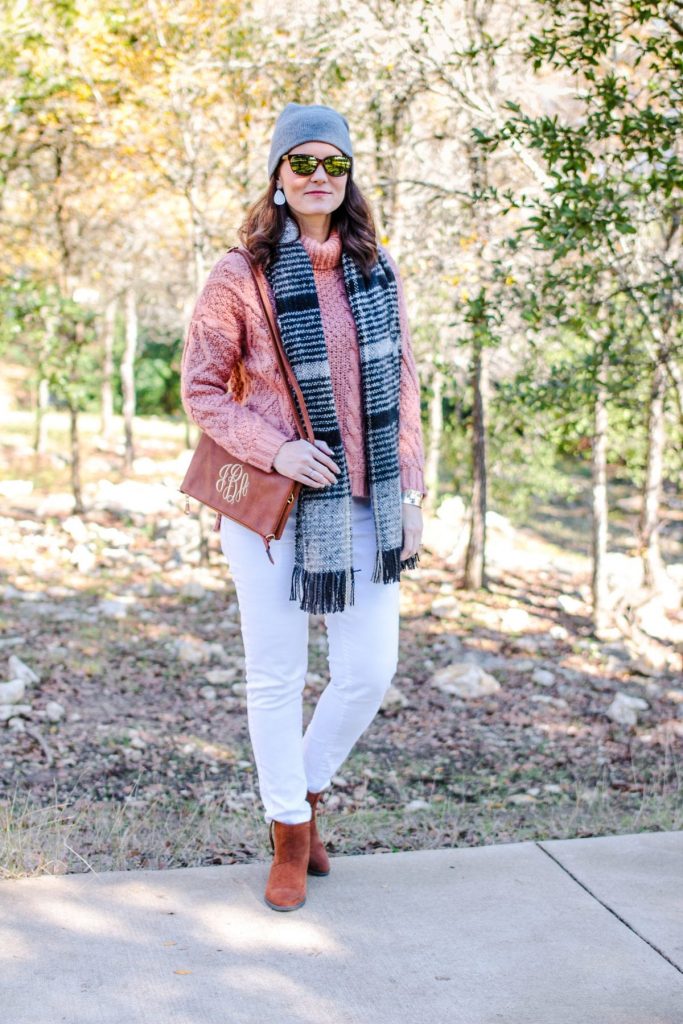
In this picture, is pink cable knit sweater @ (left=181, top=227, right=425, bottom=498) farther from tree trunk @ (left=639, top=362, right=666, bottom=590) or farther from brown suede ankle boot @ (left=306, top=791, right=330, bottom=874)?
tree trunk @ (left=639, top=362, right=666, bottom=590)

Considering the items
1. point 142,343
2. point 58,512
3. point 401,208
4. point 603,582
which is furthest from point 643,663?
point 142,343

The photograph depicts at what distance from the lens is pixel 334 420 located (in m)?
2.56

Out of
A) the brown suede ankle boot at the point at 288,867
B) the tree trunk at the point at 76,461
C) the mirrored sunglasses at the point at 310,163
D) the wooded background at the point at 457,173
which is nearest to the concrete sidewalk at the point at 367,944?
the brown suede ankle boot at the point at 288,867

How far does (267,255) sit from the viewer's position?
2570 millimetres

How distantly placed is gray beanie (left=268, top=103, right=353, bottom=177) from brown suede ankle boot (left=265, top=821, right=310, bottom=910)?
1654 millimetres

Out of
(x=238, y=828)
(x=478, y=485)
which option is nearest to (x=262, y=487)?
(x=238, y=828)

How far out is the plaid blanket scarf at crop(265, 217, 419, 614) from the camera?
8.30 feet

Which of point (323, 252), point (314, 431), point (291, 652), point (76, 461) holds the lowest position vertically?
point (76, 461)

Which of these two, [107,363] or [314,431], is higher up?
[107,363]

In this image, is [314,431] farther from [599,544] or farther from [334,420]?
[599,544]

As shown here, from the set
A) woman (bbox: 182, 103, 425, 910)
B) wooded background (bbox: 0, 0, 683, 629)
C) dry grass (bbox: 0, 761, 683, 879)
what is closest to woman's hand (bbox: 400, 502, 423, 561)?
woman (bbox: 182, 103, 425, 910)

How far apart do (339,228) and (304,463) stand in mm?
660

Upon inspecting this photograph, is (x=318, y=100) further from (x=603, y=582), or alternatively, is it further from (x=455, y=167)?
(x=603, y=582)

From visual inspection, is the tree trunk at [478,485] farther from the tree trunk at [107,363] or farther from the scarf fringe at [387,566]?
the tree trunk at [107,363]
